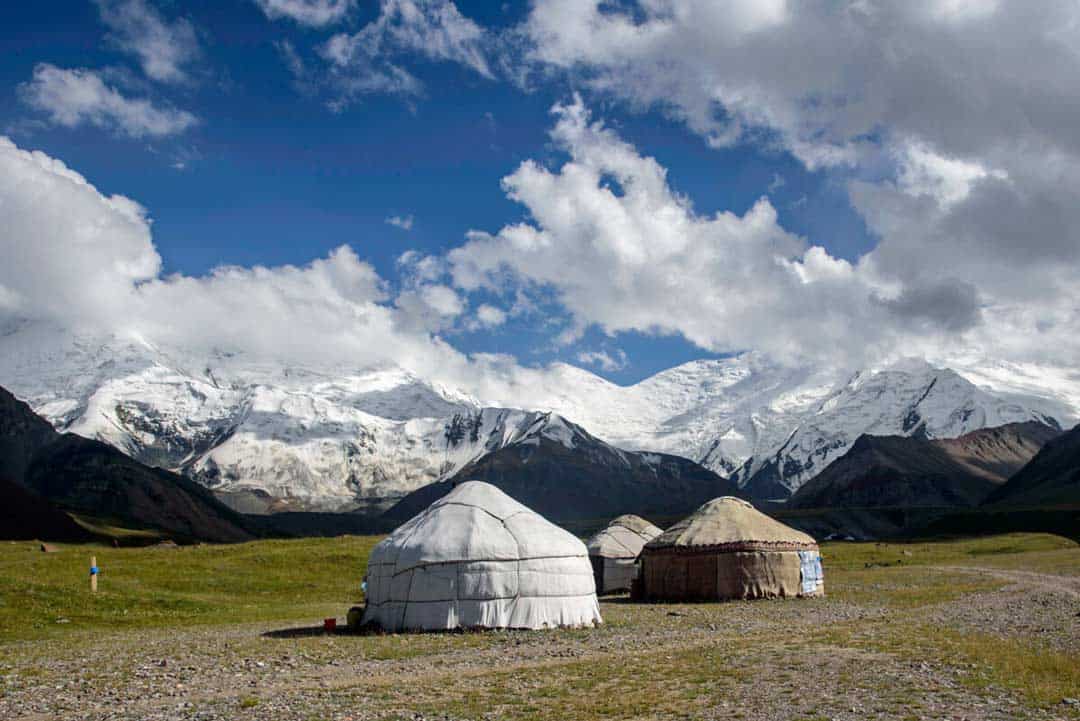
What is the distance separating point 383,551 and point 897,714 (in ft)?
50.2

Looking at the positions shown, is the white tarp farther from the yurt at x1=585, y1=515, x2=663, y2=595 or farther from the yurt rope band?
the yurt at x1=585, y1=515, x2=663, y2=595

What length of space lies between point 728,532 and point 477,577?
1385 cm

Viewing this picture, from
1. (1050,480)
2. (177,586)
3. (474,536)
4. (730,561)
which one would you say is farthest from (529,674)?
(1050,480)

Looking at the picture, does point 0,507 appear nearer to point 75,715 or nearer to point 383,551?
point 383,551

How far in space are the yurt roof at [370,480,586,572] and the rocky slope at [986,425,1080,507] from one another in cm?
14050

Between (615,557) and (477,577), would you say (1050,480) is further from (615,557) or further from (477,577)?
(477,577)

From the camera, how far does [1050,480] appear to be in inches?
6796

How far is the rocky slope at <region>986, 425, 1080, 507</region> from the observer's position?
156m

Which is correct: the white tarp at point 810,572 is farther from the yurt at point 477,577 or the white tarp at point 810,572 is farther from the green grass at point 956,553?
the green grass at point 956,553

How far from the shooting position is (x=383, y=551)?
2486 centimetres

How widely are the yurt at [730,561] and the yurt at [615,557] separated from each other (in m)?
4.65

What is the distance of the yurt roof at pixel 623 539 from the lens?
42.0m

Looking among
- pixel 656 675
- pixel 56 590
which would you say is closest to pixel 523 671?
pixel 656 675

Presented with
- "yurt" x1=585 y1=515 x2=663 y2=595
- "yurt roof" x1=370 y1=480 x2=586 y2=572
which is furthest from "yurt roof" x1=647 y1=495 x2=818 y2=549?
"yurt roof" x1=370 y1=480 x2=586 y2=572
